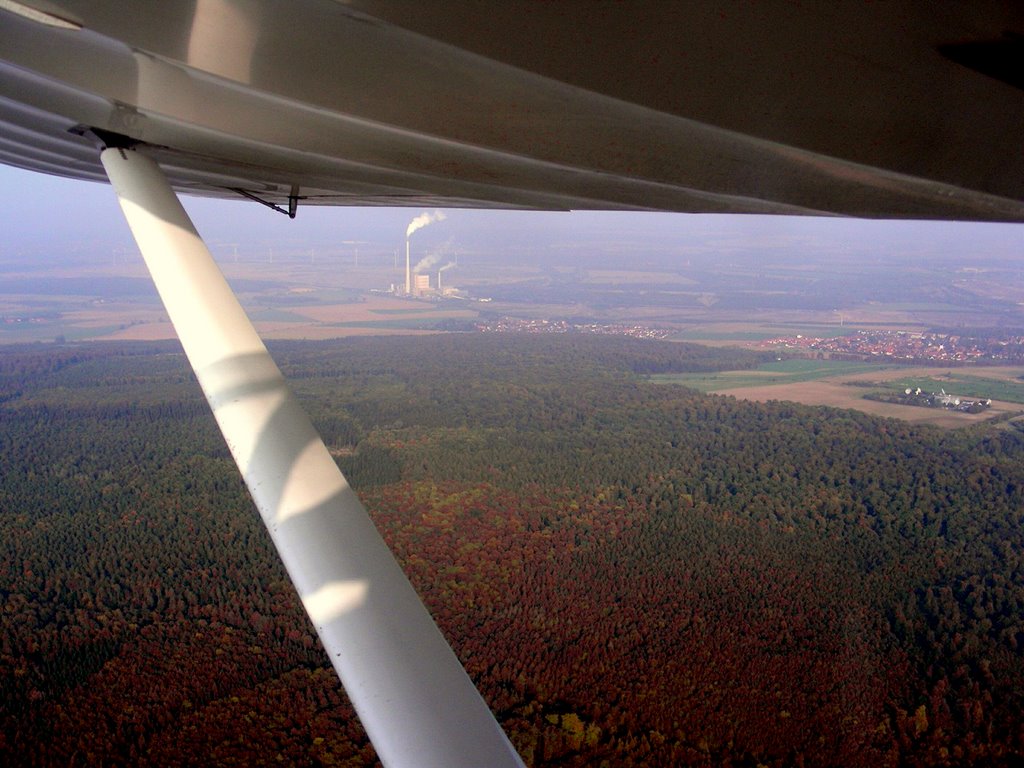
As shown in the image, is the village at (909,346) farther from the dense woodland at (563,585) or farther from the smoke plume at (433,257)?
the smoke plume at (433,257)

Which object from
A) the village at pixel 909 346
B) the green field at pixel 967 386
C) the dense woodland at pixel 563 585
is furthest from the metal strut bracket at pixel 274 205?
the village at pixel 909 346

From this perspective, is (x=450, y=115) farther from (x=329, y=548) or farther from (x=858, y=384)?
(x=858, y=384)

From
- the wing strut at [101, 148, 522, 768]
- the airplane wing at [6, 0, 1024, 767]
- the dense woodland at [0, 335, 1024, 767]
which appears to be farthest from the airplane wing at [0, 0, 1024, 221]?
the dense woodland at [0, 335, 1024, 767]

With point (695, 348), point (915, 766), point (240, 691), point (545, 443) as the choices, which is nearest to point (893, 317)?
point (695, 348)

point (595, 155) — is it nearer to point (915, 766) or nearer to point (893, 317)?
point (915, 766)

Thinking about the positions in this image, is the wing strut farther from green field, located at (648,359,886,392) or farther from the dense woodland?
green field, located at (648,359,886,392)

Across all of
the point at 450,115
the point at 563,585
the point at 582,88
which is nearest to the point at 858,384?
the point at 563,585
